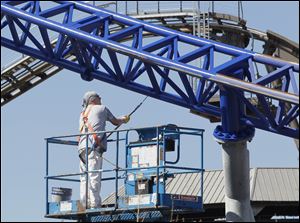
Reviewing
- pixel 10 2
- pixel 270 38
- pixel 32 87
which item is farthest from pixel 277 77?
pixel 32 87

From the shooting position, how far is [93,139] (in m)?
25.0

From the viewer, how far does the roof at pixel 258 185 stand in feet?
127

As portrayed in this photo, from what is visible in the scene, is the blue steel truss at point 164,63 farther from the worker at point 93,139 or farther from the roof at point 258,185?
the roof at point 258,185

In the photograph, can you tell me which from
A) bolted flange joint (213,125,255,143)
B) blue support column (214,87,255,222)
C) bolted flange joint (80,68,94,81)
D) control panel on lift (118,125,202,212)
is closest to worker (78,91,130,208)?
control panel on lift (118,125,202,212)

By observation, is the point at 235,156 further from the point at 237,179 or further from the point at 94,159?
the point at 94,159

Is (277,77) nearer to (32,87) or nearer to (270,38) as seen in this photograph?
(270,38)

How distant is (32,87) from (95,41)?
17.2 metres

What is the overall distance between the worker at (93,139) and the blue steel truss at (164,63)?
120 cm

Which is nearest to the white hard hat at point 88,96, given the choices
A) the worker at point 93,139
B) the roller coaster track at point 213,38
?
the worker at point 93,139

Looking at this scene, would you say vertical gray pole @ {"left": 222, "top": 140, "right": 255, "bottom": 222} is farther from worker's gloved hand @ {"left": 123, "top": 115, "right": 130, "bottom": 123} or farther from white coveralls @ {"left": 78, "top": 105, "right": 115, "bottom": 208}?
white coveralls @ {"left": 78, "top": 105, "right": 115, "bottom": 208}

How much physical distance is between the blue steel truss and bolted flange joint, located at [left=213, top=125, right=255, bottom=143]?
0.29 ft

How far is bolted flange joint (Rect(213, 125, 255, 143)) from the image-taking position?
25.3 meters

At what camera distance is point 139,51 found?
2520 centimetres

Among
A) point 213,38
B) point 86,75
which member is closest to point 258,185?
point 213,38
